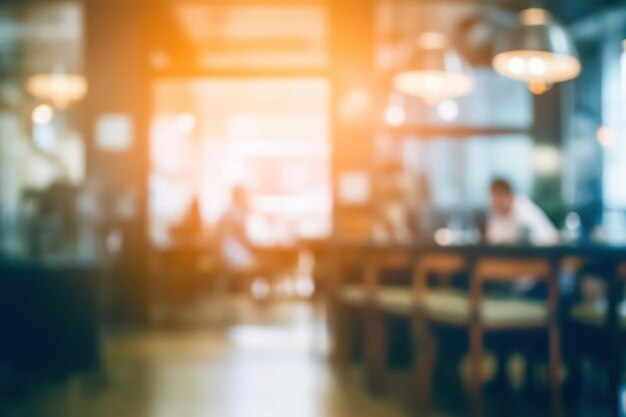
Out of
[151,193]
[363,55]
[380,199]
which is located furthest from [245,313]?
[363,55]

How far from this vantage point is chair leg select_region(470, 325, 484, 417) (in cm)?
350

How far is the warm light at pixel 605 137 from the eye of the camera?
725 centimetres

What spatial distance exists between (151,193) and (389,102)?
264cm

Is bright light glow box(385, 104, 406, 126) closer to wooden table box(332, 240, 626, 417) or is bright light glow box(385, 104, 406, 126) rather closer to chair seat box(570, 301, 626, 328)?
chair seat box(570, 301, 626, 328)

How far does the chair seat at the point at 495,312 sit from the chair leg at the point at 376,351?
679 mm

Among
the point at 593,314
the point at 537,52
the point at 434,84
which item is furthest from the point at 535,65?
the point at 593,314

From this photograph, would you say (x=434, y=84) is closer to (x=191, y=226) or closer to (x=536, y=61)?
(x=536, y=61)

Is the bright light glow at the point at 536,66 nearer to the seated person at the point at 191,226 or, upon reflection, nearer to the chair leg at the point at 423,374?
the chair leg at the point at 423,374

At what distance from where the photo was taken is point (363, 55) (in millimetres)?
6383

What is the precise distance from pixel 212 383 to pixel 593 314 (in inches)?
92.6

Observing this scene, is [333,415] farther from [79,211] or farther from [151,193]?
[151,193]

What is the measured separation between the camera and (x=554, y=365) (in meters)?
3.56

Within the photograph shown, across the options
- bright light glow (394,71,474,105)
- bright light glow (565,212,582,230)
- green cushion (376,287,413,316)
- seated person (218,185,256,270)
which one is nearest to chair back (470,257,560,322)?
green cushion (376,287,413,316)

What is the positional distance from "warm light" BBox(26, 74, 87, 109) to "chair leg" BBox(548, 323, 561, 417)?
4901 mm
